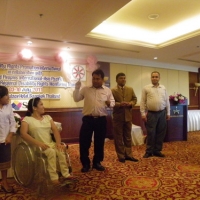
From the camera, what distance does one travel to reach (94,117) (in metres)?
2.85

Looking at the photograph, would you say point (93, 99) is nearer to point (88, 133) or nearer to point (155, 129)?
point (88, 133)

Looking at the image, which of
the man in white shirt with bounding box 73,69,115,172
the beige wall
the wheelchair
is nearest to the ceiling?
the beige wall

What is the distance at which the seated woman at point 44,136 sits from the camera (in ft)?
6.89

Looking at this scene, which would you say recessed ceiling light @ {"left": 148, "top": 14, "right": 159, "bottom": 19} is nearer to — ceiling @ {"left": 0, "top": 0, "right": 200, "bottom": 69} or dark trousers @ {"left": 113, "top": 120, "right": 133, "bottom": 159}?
ceiling @ {"left": 0, "top": 0, "right": 200, "bottom": 69}

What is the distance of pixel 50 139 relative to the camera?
2410 mm

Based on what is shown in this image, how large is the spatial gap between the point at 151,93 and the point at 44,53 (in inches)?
116

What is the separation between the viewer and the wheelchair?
79.7 inches

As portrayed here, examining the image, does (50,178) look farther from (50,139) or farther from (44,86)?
(44,86)

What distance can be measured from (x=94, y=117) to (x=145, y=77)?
14.3 ft

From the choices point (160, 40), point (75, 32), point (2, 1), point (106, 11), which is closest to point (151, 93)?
point (106, 11)

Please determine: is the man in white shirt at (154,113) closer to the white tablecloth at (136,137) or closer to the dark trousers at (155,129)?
the dark trousers at (155,129)

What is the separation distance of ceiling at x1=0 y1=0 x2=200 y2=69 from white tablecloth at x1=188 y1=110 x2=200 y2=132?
223cm

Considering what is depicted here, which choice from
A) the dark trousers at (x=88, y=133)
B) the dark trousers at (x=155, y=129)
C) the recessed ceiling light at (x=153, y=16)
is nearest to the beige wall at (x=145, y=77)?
the recessed ceiling light at (x=153, y=16)

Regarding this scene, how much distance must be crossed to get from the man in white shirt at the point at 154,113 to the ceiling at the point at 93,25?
1.20m
